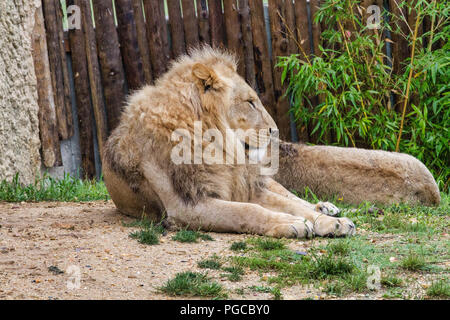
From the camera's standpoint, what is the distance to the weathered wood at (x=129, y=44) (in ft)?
23.7

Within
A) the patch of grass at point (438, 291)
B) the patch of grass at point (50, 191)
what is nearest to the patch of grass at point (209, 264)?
the patch of grass at point (438, 291)

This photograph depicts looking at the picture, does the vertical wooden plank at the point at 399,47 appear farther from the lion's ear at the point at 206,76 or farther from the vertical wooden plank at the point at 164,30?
the lion's ear at the point at 206,76

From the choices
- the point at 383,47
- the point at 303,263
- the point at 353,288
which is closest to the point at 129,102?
the point at 303,263

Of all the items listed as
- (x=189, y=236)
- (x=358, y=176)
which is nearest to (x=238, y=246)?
(x=189, y=236)

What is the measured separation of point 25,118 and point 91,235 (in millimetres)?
2696

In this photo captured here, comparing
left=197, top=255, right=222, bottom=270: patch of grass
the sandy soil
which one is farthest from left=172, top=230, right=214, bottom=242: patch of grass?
left=197, top=255, right=222, bottom=270: patch of grass

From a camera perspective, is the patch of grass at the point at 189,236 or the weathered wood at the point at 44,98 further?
the weathered wood at the point at 44,98

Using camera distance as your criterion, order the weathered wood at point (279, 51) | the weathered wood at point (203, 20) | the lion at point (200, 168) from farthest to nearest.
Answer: the weathered wood at point (279, 51)
the weathered wood at point (203, 20)
the lion at point (200, 168)

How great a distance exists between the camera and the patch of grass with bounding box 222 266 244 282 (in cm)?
341

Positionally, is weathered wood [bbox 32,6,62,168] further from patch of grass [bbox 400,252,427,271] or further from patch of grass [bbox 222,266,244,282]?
patch of grass [bbox 400,252,427,271]

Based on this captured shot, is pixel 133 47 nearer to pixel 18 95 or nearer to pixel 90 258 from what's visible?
pixel 18 95

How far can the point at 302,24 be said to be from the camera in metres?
7.88

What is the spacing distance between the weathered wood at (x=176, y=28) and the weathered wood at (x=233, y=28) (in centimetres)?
56

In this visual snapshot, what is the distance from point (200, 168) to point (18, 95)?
9.22 feet
